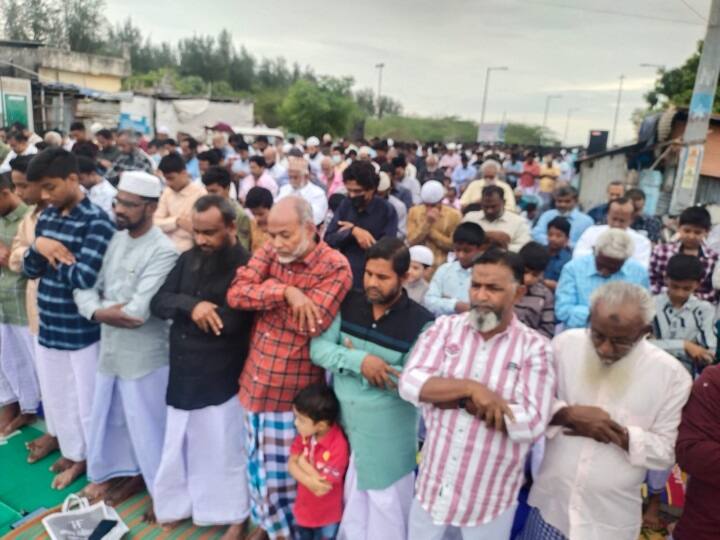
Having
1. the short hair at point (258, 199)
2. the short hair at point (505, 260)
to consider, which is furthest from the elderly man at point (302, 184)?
the short hair at point (505, 260)

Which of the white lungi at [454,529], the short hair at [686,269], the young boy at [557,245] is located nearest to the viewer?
the white lungi at [454,529]

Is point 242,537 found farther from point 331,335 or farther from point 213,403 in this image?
point 331,335

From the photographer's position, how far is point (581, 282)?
396cm

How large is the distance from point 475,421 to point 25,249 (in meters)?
3.35

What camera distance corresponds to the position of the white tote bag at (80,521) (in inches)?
127

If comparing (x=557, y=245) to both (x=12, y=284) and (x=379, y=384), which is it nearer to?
(x=379, y=384)

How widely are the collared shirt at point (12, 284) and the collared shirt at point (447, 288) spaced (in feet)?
10.0

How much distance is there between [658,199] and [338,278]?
962 centimetres

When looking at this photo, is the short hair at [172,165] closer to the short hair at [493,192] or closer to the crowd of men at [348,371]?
the crowd of men at [348,371]

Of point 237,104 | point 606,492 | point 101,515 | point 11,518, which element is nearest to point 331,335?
point 606,492

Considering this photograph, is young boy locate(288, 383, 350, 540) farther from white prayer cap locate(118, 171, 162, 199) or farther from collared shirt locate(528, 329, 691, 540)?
white prayer cap locate(118, 171, 162, 199)

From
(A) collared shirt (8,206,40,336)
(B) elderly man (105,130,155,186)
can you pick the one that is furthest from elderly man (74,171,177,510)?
(B) elderly man (105,130,155,186)

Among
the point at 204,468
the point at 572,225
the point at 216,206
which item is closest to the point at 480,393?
the point at 216,206

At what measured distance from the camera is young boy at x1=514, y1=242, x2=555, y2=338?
11.8ft
